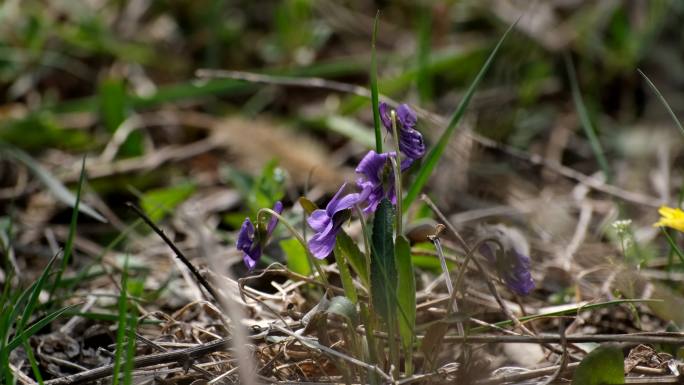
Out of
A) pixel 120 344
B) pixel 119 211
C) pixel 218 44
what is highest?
pixel 218 44

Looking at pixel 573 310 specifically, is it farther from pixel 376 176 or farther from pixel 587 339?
pixel 376 176

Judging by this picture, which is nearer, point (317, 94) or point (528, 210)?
point (528, 210)

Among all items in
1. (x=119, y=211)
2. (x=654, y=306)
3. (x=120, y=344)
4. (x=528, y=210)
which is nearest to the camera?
(x=120, y=344)

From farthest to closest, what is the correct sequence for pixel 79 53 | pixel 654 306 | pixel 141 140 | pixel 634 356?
1. pixel 79 53
2. pixel 141 140
3. pixel 654 306
4. pixel 634 356

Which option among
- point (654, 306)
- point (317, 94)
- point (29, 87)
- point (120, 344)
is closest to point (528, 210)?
point (654, 306)

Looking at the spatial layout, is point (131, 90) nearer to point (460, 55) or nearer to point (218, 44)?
point (218, 44)

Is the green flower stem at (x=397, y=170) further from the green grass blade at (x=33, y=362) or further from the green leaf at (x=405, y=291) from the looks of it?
the green grass blade at (x=33, y=362)

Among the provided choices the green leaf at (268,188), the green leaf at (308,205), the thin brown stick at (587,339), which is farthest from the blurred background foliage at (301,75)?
the thin brown stick at (587,339)

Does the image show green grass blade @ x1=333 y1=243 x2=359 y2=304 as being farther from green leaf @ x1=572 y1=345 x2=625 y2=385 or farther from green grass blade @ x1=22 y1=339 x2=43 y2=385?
green grass blade @ x1=22 y1=339 x2=43 y2=385
